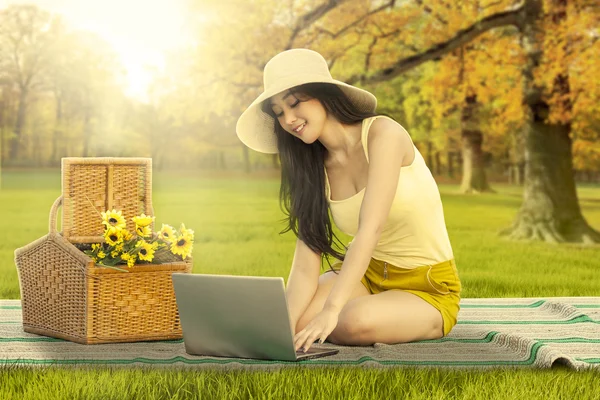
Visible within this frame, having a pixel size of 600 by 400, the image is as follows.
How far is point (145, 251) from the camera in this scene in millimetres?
3721

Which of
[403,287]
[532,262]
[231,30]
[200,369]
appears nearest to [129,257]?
[200,369]

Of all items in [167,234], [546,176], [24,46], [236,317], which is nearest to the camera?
[236,317]

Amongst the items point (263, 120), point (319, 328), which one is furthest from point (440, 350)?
point (263, 120)

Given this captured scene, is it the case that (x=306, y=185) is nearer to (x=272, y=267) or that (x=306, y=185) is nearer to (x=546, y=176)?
(x=272, y=267)

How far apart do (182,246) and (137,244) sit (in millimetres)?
213

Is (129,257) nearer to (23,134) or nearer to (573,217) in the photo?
(573,217)

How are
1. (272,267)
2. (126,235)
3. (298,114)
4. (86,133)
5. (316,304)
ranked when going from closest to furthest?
(298,114) < (316,304) < (126,235) < (272,267) < (86,133)

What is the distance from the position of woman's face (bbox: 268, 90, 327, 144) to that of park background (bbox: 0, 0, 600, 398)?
0.94m

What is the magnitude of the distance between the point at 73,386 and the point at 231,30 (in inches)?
299

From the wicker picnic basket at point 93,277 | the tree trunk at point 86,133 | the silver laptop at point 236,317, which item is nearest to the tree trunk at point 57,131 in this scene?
the tree trunk at point 86,133

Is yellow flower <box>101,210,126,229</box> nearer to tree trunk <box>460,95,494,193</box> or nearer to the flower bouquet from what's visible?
the flower bouquet

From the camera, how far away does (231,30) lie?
32.3ft

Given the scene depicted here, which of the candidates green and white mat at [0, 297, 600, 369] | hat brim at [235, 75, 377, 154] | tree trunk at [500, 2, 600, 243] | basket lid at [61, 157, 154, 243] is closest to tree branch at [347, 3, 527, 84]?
tree trunk at [500, 2, 600, 243]

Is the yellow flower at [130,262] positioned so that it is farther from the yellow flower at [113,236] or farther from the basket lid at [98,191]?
the basket lid at [98,191]
